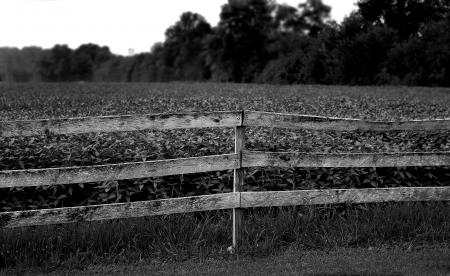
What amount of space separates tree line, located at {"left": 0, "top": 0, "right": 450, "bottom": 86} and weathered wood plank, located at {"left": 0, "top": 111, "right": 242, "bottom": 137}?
3873cm

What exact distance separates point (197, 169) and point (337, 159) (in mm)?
1852

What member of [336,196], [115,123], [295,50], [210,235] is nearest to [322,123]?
[336,196]

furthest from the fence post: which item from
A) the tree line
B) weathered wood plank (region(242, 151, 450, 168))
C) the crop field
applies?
the tree line

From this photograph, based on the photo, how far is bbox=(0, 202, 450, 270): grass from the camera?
5449 millimetres

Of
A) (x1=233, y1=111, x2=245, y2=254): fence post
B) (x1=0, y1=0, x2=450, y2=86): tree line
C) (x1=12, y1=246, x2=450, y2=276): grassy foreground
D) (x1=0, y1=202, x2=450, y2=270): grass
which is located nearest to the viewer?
(x1=12, y1=246, x2=450, y2=276): grassy foreground

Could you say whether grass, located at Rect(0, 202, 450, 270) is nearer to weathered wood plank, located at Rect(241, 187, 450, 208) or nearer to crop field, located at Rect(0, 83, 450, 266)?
crop field, located at Rect(0, 83, 450, 266)

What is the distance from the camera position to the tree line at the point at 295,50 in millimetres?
42812

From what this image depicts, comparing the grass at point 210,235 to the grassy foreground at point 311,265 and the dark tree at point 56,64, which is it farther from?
the dark tree at point 56,64

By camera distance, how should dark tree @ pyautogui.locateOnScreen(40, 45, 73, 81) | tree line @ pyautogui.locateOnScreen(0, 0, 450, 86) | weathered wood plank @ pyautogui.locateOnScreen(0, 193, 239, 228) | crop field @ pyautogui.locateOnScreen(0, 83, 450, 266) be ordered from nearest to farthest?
weathered wood plank @ pyautogui.locateOnScreen(0, 193, 239, 228)
crop field @ pyautogui.locateOnScreen(0, 83, 450, 266)
tree line @ pyautogui.locateOnScreen(0, 0, 450, 86)
dark tree @ pyautogui.locateOnScreen(40, 45, 73, 81)

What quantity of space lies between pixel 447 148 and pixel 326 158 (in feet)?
13.5

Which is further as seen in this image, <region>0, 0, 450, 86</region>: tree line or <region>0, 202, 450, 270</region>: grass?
<region>0, 0, 450, 86</region>: tree line

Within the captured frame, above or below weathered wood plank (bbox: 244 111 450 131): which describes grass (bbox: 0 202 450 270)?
below

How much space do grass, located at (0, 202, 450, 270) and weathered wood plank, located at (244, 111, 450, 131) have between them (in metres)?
1.10

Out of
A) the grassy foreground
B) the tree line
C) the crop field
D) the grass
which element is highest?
the tree line
